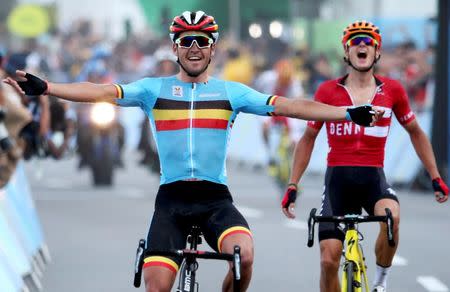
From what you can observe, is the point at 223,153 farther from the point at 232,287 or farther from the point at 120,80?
the point at 120,80

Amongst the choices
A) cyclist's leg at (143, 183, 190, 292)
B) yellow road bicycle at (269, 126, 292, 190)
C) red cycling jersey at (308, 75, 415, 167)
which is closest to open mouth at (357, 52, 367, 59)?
red cycling jersey at (308, 75, 415, 167)

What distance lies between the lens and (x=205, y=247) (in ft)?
56.5

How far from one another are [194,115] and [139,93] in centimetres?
35

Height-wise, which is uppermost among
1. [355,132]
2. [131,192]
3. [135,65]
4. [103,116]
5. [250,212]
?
[355,132]

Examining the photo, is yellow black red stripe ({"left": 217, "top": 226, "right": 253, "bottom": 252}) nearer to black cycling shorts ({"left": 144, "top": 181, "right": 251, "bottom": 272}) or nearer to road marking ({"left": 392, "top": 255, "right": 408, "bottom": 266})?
black cycling shorts ({"left": 144, "top": 181, "right": 251, "bottom": 272})

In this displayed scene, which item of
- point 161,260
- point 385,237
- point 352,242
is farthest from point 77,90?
point 385,237

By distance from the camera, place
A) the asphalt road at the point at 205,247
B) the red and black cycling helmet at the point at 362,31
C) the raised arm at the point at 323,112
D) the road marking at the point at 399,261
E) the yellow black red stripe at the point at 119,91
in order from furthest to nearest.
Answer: the road marking at the point at 399,261
the asphalt road at the point at 205,247
the red and black cycling helmet at the point at 362,31
the yellow black red stripe at the point at 119,91
the raised arm at the point at 323,112

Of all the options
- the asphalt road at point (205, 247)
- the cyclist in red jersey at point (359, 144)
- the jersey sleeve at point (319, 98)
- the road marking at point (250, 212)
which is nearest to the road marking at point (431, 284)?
the asphalt road at point (205, 247)

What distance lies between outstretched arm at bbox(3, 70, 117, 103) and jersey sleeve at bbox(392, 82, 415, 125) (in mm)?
2660

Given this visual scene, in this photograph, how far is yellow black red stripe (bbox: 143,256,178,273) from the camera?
9.08 meters

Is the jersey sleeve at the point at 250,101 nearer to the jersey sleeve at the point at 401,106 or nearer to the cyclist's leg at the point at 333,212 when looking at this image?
the cyclist's leg at the point at 333,212

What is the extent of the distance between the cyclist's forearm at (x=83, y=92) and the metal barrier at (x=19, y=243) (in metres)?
1.94

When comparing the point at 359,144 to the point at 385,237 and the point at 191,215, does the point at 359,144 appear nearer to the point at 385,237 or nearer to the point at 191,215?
the point at 385,237

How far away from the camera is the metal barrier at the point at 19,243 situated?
462 inches
